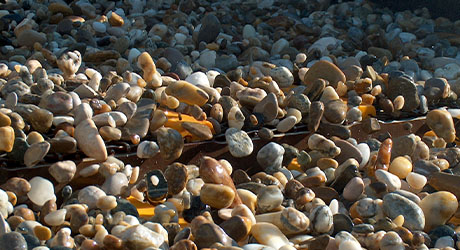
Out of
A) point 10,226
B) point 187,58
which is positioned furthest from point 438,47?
point 10,226

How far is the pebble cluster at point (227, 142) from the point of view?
5.81 feet

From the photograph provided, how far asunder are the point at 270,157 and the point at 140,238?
2.36 feet

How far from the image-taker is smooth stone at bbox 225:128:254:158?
2.20m

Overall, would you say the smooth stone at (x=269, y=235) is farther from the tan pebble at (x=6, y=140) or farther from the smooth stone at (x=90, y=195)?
the tan pebble at (x=6, y=140)

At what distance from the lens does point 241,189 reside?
1992 mm

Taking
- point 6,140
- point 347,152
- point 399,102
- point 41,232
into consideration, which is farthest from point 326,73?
point 41,232

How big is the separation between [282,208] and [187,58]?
4.82 feet

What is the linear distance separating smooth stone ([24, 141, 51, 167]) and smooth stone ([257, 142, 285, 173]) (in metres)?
0.72

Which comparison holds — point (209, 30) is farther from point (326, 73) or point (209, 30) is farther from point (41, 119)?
point (41, 119)

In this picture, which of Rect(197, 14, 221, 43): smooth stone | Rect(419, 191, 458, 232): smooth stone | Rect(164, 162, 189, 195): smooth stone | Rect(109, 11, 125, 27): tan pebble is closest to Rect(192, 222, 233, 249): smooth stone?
Rect(164, 162, 189, 195): smooth stone

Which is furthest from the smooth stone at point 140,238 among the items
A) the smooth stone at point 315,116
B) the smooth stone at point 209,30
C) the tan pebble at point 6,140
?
the smooth stone at point 209,30

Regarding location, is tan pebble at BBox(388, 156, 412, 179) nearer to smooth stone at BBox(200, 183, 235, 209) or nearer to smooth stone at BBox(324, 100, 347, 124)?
smooth stone at BBox(324, 100, 347, 124)

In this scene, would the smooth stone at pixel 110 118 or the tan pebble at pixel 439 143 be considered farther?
the tan pebble at pixel 439 143

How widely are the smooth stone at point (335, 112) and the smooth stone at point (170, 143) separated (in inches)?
24.1
